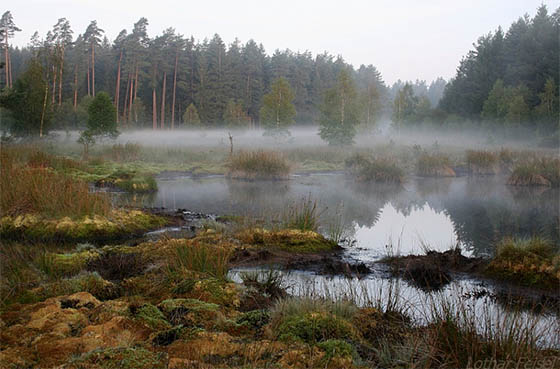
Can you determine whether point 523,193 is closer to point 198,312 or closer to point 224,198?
point 224,198

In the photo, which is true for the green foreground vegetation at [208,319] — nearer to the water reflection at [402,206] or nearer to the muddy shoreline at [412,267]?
the muddy shoreline at [412,267]

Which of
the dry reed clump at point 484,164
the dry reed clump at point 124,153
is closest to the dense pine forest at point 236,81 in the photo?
the dry reed clump at point 124,153

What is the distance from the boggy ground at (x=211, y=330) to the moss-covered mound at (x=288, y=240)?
248cm

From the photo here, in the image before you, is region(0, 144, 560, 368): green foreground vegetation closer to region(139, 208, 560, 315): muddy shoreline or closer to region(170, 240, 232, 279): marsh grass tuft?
region(170, 240, 232, 279): marsh grass tuft

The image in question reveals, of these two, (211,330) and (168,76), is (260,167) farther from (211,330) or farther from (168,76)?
(168,76)

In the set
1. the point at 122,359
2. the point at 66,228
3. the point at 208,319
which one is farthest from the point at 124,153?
the point at 122,359

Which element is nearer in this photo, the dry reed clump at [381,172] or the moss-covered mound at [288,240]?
the moss-covered mound at [288,240]

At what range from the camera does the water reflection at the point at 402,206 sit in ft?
34.7

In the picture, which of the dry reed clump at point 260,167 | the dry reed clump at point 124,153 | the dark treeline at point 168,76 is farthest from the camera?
the dark treeline at point 168,76

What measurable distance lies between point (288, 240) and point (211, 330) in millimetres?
4656

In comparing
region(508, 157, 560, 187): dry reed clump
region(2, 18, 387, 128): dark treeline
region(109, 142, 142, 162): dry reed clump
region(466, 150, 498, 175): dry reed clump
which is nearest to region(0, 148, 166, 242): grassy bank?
region(508, 157, 560, 187): dry reed clump

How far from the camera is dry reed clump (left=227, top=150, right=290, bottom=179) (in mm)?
21203

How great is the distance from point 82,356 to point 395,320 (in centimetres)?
270

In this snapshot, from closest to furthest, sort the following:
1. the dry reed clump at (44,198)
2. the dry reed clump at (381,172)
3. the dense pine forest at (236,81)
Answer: the dry reed clump at (44,198) < the dry reed clump at (381,172) < the dense pine forest at (236,81)
